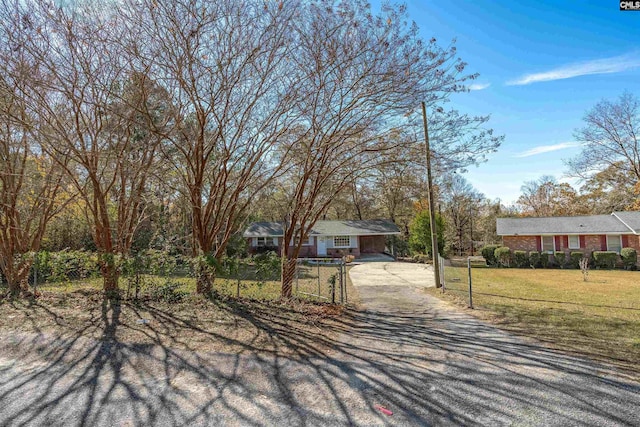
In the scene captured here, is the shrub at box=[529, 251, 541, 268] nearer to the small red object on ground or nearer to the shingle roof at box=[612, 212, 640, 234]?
the shingle roof at box=[612, 212, 640, 234]

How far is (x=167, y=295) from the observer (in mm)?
7250

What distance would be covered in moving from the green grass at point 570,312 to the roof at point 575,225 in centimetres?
1028

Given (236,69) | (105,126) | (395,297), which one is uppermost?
(236,69)

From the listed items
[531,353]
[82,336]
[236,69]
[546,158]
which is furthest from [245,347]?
[546,158]

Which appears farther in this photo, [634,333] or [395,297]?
[395,297]

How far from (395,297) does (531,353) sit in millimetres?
5257

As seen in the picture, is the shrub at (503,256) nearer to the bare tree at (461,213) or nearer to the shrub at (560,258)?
the shrub at (560,258)

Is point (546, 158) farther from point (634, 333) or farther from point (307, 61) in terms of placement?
point (307, 61)

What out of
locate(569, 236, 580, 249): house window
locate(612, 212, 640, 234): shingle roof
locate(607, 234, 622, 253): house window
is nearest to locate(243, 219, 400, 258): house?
locate(569, 236, 580, 249): house window

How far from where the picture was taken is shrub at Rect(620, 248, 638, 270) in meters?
19.1

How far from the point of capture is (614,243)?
2091 cm

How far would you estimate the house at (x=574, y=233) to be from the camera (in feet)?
67.8

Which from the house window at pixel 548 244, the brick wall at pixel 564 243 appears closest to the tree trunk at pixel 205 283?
the brick wall at pixel 564 243

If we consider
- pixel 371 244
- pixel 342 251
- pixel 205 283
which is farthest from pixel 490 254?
pixel 205 283
